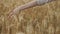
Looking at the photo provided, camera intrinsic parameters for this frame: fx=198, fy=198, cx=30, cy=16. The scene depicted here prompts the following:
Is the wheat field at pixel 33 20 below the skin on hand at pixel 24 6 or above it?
below

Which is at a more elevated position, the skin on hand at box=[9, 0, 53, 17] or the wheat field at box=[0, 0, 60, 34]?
the skin on hand at box=[9, 0, 53, 17]

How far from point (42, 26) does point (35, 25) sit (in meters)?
0.04

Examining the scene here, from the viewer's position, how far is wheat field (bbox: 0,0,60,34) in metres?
1.04

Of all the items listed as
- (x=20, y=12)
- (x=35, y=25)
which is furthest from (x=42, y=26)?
(x=20, y=12)

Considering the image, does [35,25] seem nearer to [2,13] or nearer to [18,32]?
[18,32]

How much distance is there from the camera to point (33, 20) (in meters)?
1.08

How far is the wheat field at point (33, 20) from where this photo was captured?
1.04 m

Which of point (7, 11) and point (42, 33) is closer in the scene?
point (42, 33)

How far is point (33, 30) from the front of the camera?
104 centimetres

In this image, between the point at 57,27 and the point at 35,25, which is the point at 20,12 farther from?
the point at 57,27

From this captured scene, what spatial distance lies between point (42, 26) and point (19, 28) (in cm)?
12

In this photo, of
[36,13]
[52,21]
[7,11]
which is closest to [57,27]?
[52,21]

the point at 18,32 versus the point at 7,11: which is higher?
the point at 7,11

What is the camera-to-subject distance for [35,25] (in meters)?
1.06
